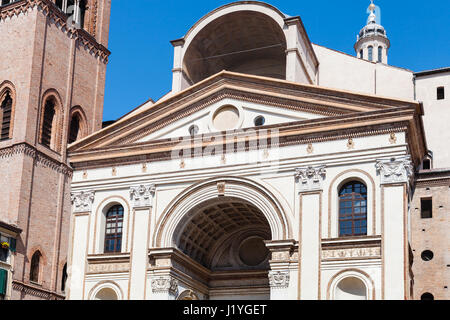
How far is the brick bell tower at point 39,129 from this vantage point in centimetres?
3312

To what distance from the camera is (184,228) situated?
92.1ft

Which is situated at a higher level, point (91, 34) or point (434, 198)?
point (91, 34)

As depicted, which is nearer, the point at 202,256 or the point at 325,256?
the point at 325,256

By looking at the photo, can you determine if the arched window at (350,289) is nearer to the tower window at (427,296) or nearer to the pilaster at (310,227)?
the pilaster at (310,227)

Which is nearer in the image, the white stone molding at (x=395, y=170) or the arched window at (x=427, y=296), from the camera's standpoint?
the white stone molding at (x=395, y=170)

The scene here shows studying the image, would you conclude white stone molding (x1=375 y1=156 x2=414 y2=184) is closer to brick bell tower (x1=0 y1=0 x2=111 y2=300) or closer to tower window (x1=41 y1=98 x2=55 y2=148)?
brick bell tower (x1=0 y1=0 x2=111 y2=300)

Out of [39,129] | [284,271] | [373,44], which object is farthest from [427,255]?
[373,44]

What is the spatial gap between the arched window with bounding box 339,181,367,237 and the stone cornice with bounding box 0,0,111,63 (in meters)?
18.2

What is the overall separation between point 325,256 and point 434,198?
7331mm

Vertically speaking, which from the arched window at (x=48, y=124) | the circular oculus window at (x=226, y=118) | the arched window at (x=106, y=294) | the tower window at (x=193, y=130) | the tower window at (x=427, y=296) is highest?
the arched window at (x=48, y=124)

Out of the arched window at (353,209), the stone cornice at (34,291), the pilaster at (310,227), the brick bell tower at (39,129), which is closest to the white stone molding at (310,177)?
the pilaster at (310,227)

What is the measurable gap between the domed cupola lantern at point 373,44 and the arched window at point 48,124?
4210 centimetres
